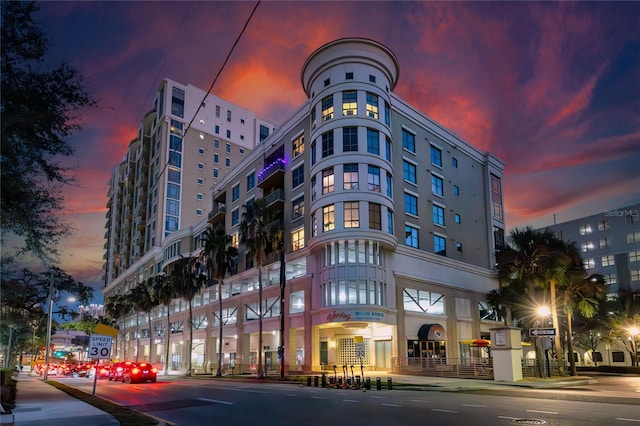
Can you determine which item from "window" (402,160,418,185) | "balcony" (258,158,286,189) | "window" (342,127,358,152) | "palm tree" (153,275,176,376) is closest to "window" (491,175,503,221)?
"window" (402,160,418,185)

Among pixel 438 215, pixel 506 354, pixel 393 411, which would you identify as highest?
pixel 438 215

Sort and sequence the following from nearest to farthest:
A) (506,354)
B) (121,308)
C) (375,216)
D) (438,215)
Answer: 1. (506,354)
2. (375,216)
3. (438,215)
4. (121,308)

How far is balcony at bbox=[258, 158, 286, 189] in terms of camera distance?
5912 cm

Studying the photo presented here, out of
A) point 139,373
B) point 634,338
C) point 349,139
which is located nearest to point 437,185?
point 349,139

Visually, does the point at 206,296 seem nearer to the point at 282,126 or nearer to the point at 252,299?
the point at 252,299

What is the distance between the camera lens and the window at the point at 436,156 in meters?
60.0

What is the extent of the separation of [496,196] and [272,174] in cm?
3096

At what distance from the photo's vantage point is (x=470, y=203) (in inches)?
2542

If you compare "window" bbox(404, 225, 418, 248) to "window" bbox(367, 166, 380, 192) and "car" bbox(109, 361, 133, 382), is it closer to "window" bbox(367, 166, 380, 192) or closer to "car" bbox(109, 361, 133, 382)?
"window" bbox(367, 166, 380, 192)

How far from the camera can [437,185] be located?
59.6 meters

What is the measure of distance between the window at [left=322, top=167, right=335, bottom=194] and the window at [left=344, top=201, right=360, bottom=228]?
250cm

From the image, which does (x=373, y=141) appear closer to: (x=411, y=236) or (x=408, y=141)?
(x=408, y=141)

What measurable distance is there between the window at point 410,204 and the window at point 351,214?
840 cm

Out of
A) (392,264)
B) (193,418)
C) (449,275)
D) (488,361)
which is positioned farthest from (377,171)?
(193,418)
